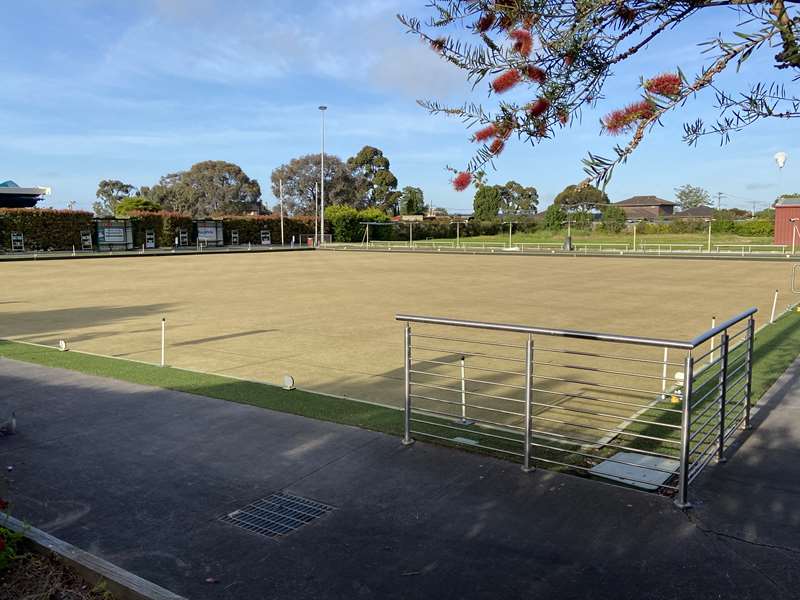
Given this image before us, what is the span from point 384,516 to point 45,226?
51.1 m

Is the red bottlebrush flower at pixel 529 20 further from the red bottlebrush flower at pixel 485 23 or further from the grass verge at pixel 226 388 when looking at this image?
the grass verge at pixel 226 388

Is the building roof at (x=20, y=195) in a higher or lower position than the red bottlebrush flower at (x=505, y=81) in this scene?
higher

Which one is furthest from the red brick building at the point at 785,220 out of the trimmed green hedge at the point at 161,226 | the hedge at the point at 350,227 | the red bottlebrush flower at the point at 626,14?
the red bottlebrush flower at the point at 626,14

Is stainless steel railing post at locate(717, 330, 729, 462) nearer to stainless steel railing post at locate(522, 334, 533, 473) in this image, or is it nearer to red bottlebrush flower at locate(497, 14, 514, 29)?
stainless steel railing post at locate(522, 334, 533, 473)

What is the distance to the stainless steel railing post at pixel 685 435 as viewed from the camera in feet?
14.5

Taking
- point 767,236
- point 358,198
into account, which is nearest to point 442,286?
point 767,236

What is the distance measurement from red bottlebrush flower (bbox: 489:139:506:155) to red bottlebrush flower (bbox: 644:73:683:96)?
536 millimetres

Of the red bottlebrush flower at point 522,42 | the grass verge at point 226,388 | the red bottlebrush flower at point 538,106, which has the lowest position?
the grass verge at point 226,388

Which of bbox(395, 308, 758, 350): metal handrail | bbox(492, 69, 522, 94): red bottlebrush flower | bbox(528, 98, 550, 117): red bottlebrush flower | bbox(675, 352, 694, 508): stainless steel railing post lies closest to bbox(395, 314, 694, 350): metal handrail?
bbox(395, 308, 758, 350): metal handrail

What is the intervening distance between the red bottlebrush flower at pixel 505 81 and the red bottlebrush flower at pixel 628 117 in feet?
1.34

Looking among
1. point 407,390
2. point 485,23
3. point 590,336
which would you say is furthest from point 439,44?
point 407,390

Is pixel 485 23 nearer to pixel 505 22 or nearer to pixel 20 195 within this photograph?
pixel 505 22

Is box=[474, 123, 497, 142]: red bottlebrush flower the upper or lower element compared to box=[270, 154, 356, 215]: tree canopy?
lower

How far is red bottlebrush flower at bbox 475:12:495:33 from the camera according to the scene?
92.0 inches
